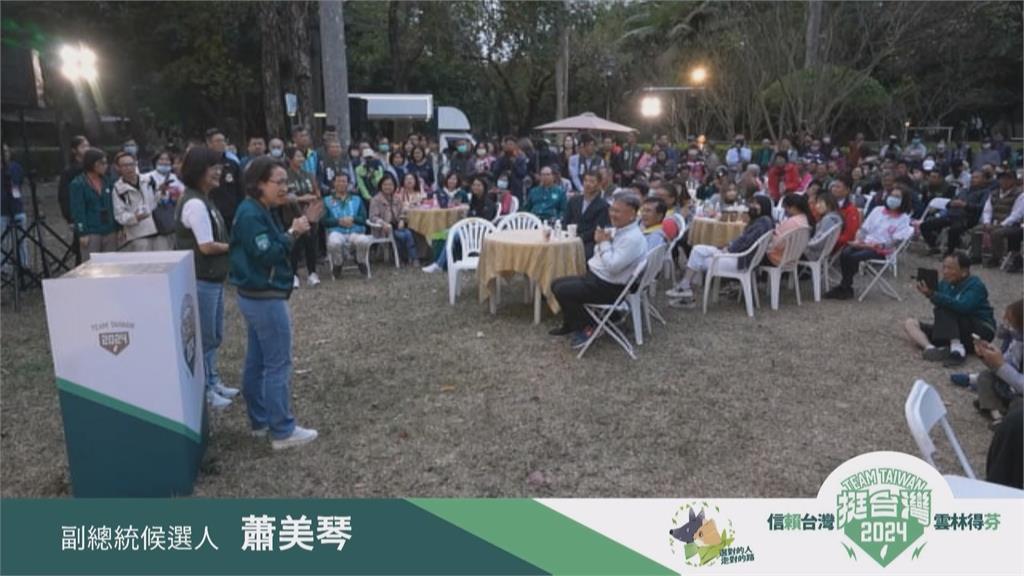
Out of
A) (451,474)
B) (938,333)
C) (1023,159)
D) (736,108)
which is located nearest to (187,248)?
(451,474)

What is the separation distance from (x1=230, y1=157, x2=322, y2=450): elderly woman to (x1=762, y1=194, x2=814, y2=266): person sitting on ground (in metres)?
4.47

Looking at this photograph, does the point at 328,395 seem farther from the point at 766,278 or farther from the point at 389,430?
the point at 766,278

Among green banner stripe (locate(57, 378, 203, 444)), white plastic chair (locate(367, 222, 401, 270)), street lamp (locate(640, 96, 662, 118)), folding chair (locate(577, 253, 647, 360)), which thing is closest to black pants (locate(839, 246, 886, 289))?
folding chair (locate(577, 253, 647, 360))

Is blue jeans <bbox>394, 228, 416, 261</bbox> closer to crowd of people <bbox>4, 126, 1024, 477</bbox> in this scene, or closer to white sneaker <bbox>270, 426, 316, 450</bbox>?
crowd of people <bbox>4, 126, 1024, 477</bbox>

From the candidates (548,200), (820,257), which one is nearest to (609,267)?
(820,257)

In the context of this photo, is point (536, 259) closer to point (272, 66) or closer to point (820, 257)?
point (820, 257)

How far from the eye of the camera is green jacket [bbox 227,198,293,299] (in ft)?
11.2

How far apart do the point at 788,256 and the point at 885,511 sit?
4.66 meters

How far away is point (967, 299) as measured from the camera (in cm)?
520

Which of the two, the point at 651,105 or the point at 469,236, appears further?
the point at 651,105

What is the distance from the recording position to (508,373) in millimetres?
5039

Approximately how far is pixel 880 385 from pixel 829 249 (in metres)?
2.61

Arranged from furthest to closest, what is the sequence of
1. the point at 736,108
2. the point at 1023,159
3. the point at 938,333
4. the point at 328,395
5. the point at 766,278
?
the point at 736,108
the point at 1023,159
the point at 766,278
the point at 938,333
the point at 328,395

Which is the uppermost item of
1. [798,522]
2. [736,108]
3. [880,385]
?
[736,108]
